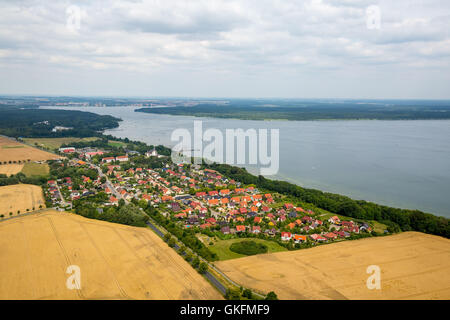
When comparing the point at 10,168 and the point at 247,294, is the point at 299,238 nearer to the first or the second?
the point at 247,294

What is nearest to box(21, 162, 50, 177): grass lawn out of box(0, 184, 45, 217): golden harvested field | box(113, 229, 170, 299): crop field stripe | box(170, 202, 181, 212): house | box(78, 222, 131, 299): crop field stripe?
box(0, 184, 45, 217): golden harvested field

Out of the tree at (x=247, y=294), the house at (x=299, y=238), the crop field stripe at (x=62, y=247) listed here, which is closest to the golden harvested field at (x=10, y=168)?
the crop field stripe at (x=62, y=247)

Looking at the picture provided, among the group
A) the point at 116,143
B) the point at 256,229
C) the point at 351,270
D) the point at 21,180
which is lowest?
the point at 351,270

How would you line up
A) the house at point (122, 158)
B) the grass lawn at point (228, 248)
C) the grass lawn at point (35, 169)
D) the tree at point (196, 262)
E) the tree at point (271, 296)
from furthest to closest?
the house at point (122, 158) → the grass lawn at point (35, 169) → the grass lawn at point (228, 248) → the tree at point (196, 262) → the tree at point (271, 296)

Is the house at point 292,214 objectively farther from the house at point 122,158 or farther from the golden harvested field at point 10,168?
the golden harvested field at point 10,168

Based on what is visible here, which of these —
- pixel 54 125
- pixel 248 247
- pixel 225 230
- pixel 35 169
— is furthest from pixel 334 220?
pixel 54 125
